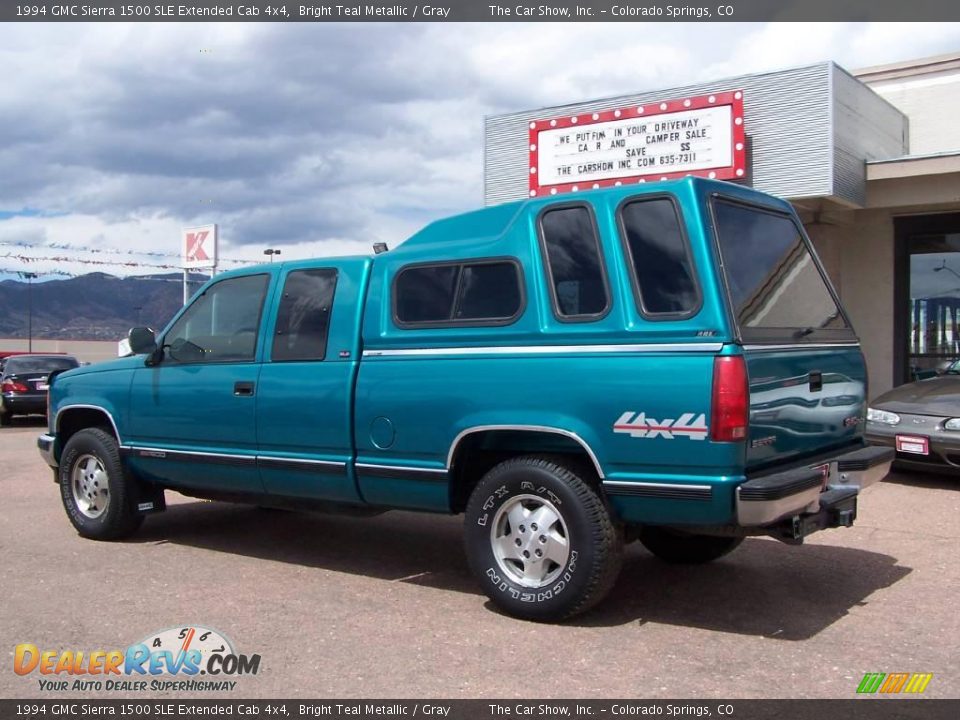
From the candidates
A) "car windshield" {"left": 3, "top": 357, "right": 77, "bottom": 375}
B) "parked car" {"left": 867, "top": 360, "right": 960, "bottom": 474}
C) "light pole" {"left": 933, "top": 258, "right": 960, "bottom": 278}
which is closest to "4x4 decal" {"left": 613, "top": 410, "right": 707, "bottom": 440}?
"parked car" {"left": 867, "top": 360, "right": 960, "bottom": 474}

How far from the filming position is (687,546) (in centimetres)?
610

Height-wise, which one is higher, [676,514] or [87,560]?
[676,514]

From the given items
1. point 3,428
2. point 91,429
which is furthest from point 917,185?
point 3,428

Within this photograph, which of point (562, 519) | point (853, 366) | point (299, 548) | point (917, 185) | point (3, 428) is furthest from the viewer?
point (3, 428)

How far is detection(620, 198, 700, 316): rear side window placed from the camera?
15.0ft

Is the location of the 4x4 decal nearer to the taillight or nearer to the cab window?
the taillight

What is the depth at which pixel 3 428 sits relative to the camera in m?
18.7

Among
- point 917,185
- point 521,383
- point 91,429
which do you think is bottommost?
point 91,429

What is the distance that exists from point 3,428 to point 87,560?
45.5 ft

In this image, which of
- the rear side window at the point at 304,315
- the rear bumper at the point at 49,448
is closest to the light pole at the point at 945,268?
the rear side window at the point at 304,315

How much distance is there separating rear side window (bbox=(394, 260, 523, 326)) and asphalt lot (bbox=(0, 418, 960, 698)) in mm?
1645

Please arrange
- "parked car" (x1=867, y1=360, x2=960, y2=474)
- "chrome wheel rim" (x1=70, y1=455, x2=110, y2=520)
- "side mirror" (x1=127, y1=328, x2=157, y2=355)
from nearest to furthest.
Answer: "side mirror" (x1=127, y1=328, x2=157, y2=355)
"chrome wheel rim" (x1=70, y1=455, x2=110, y2=520)
"parked car" (x1=867, y1=360, x2=960, y2=474)

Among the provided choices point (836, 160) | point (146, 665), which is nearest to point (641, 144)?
point (836, 160)

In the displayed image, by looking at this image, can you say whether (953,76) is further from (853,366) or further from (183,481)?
(183,481)
